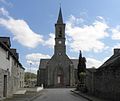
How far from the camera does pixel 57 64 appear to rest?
103 metres

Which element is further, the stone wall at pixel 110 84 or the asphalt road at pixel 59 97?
the asphalt road at pixel 59 97

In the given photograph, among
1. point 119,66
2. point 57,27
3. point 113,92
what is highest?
point 57,27

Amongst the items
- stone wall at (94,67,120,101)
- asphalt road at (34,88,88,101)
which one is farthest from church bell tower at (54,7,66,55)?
stone wall at (94,67,120,101)

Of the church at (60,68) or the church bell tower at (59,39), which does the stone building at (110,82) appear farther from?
the church bell tower at (59,39)

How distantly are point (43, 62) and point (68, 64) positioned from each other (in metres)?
14.3

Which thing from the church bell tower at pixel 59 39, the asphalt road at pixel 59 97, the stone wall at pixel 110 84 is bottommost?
the asphalt road at pixel 59 97

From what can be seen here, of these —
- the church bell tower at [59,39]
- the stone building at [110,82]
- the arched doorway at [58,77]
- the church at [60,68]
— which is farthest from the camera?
the church bell tower at [59,39]

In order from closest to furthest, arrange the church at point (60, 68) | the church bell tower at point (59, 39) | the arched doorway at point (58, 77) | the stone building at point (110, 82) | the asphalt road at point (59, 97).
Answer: the stone building at point (110, 82) < the asphalt road at point (59, 97) < the arched doorway at point (58, 77) < the church at point (60, 68) < the church bell tower at point (59, 39)

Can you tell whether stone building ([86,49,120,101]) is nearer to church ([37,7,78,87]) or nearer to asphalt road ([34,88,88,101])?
asphalt road ([34,88,88,101])

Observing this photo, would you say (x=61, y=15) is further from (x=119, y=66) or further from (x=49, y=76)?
(x=119, y=66)

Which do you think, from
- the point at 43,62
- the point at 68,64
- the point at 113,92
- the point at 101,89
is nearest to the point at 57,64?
the point at 68,64

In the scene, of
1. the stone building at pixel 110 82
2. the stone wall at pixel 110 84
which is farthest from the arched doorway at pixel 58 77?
the stone building at pixel 110 82

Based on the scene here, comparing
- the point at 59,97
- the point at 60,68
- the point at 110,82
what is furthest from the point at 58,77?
the point at 110,82

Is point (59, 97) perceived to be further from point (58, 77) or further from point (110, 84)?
point (58, 77)
